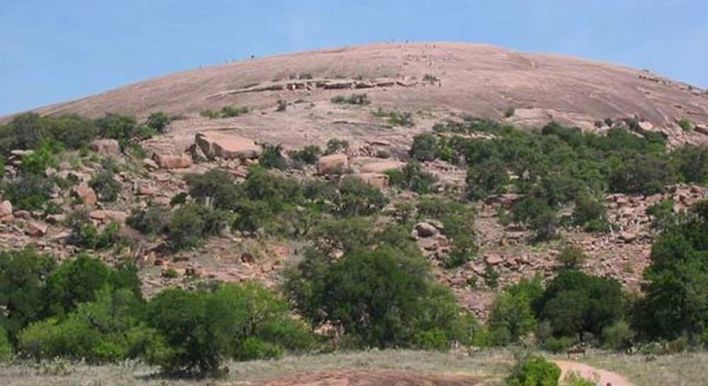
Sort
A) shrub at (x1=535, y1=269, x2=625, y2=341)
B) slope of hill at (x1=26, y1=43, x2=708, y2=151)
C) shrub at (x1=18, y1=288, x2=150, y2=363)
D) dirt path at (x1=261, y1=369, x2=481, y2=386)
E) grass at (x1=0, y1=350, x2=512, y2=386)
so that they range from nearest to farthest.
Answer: dirt path at (x1=261, y1=369, x2=481, y2=386), grass at (x1=0, y1=350, x2=512, y2=386), shrub at (x1=18, y1=288, x2=150, y2=363), shrub at (x1=535, y1=269, x2=625, y2=341), slope of hill at (x1=26, y1=43, x2=708, y2=151)

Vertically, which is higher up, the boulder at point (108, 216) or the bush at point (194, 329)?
the boulder at point (108, 216)

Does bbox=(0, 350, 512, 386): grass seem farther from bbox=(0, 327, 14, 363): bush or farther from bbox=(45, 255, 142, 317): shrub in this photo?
bbox=(45, 255, 142, 317): shrub

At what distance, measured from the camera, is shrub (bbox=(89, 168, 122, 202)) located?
48.2m

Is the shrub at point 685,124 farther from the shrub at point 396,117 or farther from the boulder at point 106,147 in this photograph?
the boulder at point 106,147

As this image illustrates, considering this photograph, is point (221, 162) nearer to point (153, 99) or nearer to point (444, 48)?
point (153, 99)

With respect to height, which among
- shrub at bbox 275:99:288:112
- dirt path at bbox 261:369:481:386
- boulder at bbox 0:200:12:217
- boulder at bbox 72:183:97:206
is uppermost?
shrub at bbox 275:99:288:112

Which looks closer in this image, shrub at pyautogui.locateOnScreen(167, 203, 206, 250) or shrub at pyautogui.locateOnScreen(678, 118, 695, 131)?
shrub at pyautogui.locateOnScreen(167, 203, 206, 250)

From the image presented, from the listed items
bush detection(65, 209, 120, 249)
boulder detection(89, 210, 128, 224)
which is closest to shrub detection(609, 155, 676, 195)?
boulder detection(89, 210, 128, 224)

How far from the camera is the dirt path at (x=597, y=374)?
2322 centimetres

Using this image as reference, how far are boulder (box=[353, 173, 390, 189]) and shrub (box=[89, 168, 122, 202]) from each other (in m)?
11.4

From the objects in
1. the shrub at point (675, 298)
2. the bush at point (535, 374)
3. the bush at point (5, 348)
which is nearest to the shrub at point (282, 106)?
the bush at point (5, 348)

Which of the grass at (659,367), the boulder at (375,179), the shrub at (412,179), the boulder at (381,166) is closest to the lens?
the grass at (659,367)

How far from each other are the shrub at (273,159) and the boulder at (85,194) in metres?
9.88

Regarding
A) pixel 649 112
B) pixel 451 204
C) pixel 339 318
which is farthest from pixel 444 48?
pixel 339 318
